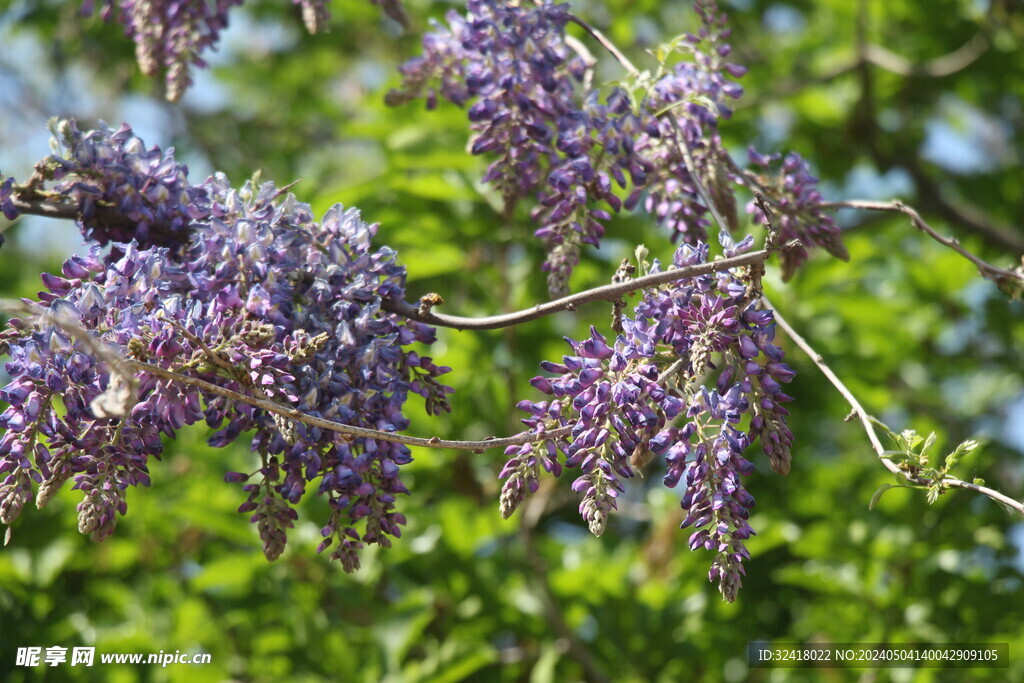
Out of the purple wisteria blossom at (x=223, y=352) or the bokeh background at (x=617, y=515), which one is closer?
the purple wisteria blossom at (x=223, y=352)

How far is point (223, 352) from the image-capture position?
5.32 ft

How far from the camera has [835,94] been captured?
5324 mm

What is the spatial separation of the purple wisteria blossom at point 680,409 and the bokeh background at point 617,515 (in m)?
1.50

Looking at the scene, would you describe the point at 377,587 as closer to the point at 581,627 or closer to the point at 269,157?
the point at 581,627

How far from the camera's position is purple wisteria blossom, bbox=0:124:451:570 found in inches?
63.9

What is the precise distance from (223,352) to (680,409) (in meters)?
0.73

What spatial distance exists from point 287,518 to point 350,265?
0.45 meters

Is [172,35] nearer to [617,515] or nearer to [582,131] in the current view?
[582,131]

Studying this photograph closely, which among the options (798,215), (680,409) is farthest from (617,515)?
(680,409)

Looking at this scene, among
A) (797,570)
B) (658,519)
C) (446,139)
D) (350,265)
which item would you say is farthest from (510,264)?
(350,265)

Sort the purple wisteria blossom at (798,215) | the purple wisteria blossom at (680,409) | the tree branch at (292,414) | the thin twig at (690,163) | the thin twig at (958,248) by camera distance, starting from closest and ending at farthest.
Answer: the tree branch at (292,414) → the purple wisteria blossom at (680,409) → the thin twig at (958,248) → the thin twig at (690,163) → the purple wisteria blossom at (798,215)

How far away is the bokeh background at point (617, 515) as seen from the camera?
367 centimetres

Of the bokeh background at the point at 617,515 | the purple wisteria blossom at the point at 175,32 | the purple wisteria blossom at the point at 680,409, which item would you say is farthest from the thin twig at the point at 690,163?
the bokeh background at the point at 617,515

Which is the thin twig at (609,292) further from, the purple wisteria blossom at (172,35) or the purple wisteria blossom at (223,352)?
the purple wisteria blossom at (172,35)
